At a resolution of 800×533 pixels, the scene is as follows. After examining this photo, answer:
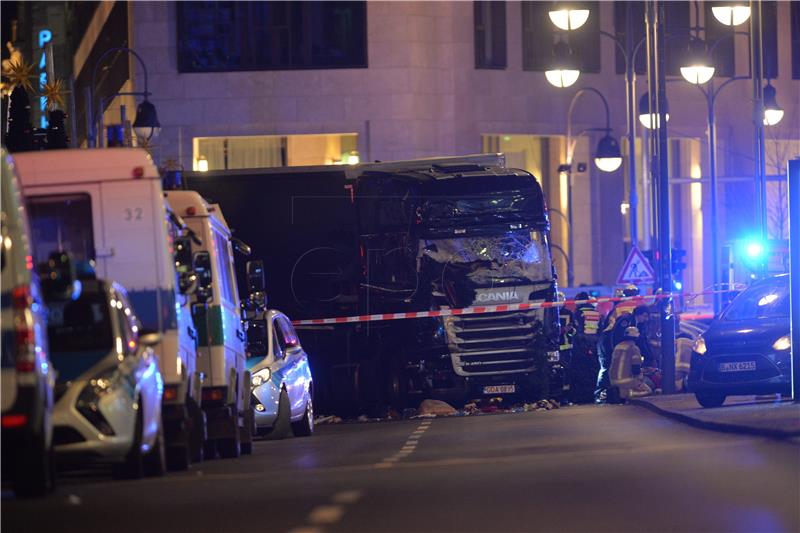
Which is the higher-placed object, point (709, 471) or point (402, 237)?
point (402, 237)

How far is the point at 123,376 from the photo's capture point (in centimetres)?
1455

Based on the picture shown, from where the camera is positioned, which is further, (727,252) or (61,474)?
(727,252)

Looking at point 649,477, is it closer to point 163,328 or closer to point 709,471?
point 709,471

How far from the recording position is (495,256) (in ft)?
92.3

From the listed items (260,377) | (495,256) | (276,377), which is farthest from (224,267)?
(495,256)

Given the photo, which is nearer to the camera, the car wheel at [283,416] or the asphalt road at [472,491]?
the asphalt road at [472,491]

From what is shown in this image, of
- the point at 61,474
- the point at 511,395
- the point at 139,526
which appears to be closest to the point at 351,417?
the point at 511,395

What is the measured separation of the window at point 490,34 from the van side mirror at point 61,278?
4617cm

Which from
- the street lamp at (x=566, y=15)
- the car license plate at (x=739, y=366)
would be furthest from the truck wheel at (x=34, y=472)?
the street lamp at (x=566, y=15)

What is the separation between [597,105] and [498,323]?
3354cm

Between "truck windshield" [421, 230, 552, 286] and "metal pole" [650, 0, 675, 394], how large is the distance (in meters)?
2.39

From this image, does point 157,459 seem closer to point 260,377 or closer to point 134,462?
point 134,462

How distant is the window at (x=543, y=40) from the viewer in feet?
197

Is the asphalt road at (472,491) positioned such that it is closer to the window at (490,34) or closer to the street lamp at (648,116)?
the street lamp at (648,116)
